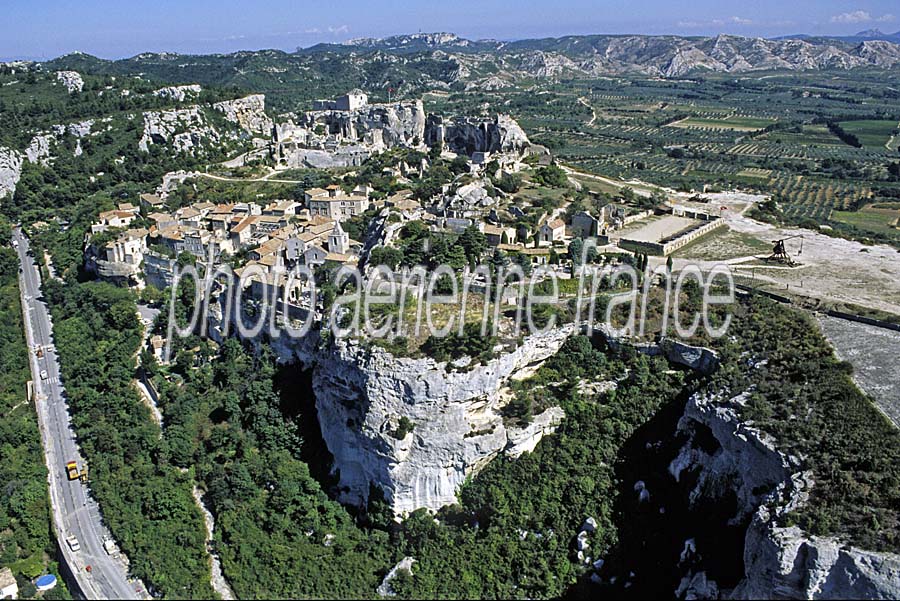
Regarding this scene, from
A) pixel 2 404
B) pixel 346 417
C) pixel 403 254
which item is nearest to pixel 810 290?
pixel 403 254

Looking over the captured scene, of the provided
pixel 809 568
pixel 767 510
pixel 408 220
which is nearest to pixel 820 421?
pixel 767 510

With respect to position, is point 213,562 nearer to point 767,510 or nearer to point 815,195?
point 767,510

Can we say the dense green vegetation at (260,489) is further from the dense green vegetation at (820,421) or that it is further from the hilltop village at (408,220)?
the dense green vegetation at (820,421)

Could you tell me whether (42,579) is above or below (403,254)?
below

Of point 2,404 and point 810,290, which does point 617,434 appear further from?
point 2,404

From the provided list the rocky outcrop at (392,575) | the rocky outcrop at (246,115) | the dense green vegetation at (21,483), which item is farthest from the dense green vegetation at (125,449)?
the rocky outcrop at (246,115)

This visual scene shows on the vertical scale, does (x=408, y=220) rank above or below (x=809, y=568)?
above
